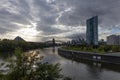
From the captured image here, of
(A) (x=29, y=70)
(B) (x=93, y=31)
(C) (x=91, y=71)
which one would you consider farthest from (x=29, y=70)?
(B) (x=93, y=31)

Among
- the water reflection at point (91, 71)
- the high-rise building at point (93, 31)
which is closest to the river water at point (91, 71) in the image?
the water reflection at point (91, 71)

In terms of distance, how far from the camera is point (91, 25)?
5925 inches

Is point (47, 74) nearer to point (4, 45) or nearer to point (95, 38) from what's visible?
point (4, 45)

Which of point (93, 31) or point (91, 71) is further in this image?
point (93, 31)

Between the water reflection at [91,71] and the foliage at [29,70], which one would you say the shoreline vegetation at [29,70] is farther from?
the water reflection at [91,71]

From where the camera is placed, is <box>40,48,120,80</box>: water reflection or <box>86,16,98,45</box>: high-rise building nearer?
<box>40,48,120,80</box>: water reflection

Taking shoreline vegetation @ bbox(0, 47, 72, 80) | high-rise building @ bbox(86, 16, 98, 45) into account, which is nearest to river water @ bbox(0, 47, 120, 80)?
shoreline vegetation @ bbox(0, 47, 72, 80)

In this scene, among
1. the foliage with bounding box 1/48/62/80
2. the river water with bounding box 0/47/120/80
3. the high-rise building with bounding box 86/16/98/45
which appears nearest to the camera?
the foliage with bounding box 1/48/62/80

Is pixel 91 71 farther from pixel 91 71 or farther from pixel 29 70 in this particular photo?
pixel 29 70

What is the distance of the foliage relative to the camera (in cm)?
660

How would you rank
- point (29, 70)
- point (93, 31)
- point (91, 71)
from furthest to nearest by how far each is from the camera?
point (93, 31) < point (91, 71) < point (29, 70)

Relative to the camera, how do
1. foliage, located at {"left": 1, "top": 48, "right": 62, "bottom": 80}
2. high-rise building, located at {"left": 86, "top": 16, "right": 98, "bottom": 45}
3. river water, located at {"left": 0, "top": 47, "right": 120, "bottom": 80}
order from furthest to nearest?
1. high-rise building, located at {"left": 86, "top": 16, "right": 98, "bottom": 45}
2. river water, located at {"left": 0, "top": 47, "right": 120, "bottom": 80}
3. foliage, located at {"left": 1, "top": 48, "right": 62, "bottom": 80}

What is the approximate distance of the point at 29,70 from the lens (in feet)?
22.2

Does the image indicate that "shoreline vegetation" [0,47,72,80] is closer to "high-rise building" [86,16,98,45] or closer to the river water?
the river water
